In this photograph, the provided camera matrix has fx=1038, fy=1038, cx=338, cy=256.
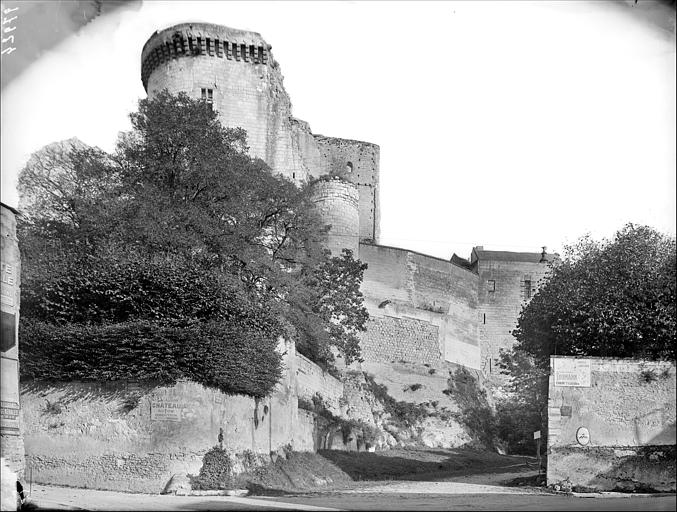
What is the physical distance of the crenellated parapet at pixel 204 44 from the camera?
129 ft

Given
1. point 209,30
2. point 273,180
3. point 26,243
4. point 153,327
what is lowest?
point 153,327

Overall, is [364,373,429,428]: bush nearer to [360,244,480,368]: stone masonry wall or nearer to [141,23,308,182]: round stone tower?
[360,244,480,368]: stone masonry wall

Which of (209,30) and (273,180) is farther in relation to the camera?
(209,30)

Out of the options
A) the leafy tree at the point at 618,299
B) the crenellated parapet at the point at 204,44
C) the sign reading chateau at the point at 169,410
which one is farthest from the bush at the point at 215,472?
the crenellated parapet at the point at 204,44

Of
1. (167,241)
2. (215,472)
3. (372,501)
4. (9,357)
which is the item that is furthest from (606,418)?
(9,357)

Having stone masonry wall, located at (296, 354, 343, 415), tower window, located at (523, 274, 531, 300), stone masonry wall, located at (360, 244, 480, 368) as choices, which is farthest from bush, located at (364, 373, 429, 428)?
tower window, located at (523, 274, 531, 300)

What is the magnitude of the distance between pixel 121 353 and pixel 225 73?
23.3 meters

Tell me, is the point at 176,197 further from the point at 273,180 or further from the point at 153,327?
the point at 153,327

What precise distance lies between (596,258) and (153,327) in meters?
10.4

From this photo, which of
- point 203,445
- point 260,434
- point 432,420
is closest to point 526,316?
point 260,434

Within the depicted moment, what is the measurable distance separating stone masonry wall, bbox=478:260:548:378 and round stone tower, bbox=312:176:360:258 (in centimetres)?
1181

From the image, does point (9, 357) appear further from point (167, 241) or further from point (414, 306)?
point (414, 306)

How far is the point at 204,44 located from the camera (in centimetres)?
3950

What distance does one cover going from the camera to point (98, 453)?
57.7ft
